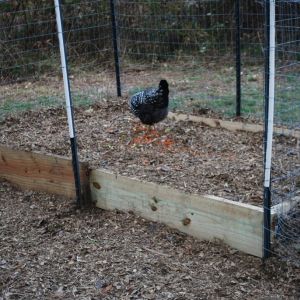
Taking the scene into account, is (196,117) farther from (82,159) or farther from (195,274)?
(195,274)

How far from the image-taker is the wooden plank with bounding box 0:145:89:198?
15.3 feet

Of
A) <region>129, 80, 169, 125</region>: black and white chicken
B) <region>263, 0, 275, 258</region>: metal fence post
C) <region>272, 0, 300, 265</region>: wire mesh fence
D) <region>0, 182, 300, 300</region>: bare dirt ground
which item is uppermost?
<region>263, 0, 275, 258</region>: metal fence post

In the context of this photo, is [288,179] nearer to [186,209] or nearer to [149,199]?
[186,209]

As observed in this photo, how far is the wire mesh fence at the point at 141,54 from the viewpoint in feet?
25.2

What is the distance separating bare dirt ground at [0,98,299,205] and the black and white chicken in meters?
0.21

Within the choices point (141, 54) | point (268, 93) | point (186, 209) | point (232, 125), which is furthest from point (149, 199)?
point (141, 54)

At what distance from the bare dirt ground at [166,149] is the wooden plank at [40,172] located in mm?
160

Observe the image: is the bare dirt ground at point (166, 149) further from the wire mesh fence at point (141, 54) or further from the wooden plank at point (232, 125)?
the wire mesh fence at point (141, 54)

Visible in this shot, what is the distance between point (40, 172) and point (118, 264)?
1523 millimetres

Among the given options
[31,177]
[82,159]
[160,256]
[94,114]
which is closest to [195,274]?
[160,256]

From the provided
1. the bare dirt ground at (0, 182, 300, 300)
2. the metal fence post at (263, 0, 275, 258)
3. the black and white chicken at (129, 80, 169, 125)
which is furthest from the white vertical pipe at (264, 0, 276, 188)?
the black and white chicken at (129, 80, 169, 125)

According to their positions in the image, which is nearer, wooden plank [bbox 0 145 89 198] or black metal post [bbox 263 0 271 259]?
black metal post [bbox 263 0 271 259]

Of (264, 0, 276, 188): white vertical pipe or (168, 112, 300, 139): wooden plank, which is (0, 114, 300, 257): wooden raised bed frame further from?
(264, 0, 276, 188): white vertical pipe

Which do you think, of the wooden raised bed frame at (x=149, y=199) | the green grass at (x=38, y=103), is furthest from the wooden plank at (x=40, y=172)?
the green grass at (x=38, y=103)
